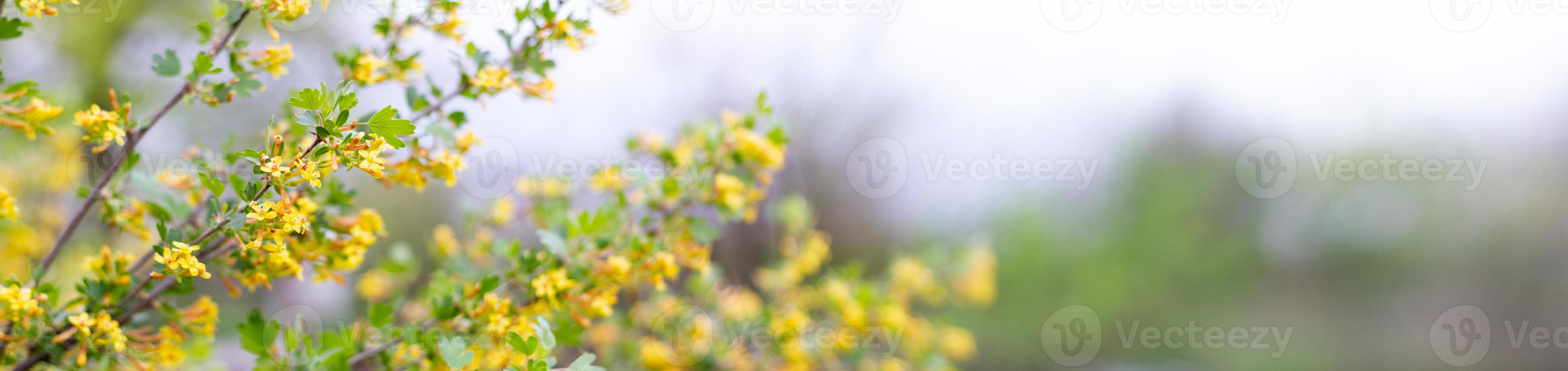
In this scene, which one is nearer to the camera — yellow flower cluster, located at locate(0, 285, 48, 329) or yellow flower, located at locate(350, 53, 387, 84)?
yellow flower cluster, located at locate(0, 285, 48, 329)

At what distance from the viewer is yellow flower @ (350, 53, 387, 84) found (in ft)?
2.41

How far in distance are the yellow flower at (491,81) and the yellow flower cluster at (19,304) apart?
0.40m

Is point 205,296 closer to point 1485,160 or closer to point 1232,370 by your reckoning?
point 1232,370

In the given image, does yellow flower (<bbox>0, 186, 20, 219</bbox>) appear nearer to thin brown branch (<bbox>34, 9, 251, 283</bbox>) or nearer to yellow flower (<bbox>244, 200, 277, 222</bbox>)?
thin brown branch (<bbox>34, 9, 251, 283</bbox>)

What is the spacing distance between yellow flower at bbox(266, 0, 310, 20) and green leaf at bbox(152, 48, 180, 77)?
151mm

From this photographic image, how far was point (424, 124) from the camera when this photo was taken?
2.26 ft

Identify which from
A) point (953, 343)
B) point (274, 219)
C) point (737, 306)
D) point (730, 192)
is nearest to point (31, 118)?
point (274, 219)

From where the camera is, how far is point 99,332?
64cm

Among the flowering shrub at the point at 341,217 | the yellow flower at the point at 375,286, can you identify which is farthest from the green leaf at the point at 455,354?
the yellow flower at the point at 375,286

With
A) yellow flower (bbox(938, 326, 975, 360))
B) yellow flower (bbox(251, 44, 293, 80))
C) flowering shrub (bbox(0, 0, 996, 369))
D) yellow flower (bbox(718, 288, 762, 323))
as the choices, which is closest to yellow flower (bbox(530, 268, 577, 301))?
flowering shrub (bbox(0, 0, 996, 369))

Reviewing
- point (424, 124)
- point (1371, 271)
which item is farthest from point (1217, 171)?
point (424, 124)

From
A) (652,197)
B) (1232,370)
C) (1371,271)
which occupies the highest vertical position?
(652,197)

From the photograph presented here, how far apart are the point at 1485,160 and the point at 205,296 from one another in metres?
5.85

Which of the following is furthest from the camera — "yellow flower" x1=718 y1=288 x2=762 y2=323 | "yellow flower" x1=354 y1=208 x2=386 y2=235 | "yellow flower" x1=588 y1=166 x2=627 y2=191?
"yellow flower" x1=718 y1=288 x2=762 y2=323
